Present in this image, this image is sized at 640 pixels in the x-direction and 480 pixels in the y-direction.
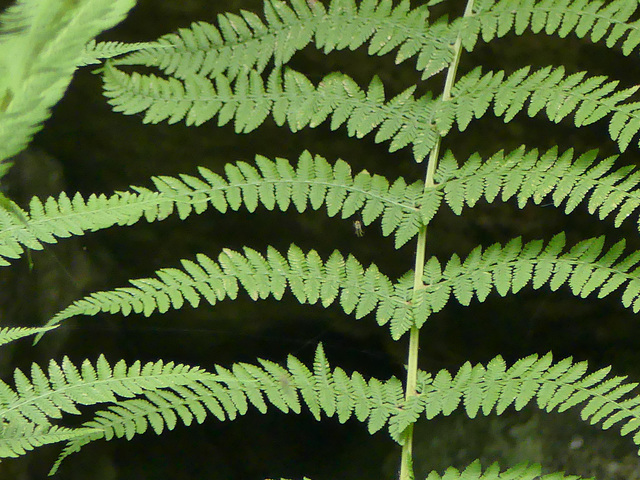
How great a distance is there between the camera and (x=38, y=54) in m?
0.39

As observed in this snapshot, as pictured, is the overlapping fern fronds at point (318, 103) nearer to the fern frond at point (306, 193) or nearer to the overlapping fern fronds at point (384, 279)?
the fern frond at point (306, 193)

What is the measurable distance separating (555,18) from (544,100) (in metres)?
0.21

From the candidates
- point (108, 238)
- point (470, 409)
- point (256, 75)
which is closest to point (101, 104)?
point (108, 238)

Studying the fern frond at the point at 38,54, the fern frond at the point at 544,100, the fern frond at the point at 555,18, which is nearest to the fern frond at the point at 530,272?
the fern frond at the point at 544,100

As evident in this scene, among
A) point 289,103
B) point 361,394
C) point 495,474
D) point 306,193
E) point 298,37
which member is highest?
point 298,37

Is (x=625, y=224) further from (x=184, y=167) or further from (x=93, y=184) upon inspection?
(x=93, y=184)

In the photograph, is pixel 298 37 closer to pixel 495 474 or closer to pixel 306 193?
pixel 306 193

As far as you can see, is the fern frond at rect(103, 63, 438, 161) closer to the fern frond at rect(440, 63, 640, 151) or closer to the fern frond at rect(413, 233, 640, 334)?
the fern frond at rect(440, 63, 640, 151)

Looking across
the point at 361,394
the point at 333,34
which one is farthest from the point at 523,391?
the point at 333,34

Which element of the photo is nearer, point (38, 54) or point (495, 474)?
point (38, 54)

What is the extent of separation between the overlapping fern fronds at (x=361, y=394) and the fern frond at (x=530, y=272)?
5.8 inches

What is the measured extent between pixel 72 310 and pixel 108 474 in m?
1.41

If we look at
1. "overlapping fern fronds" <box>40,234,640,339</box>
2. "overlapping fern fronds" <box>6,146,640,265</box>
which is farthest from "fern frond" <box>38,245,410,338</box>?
"overlapping fern fronds" <box>6,146,640,265</box>

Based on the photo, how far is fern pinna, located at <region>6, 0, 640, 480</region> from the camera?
117 cm
